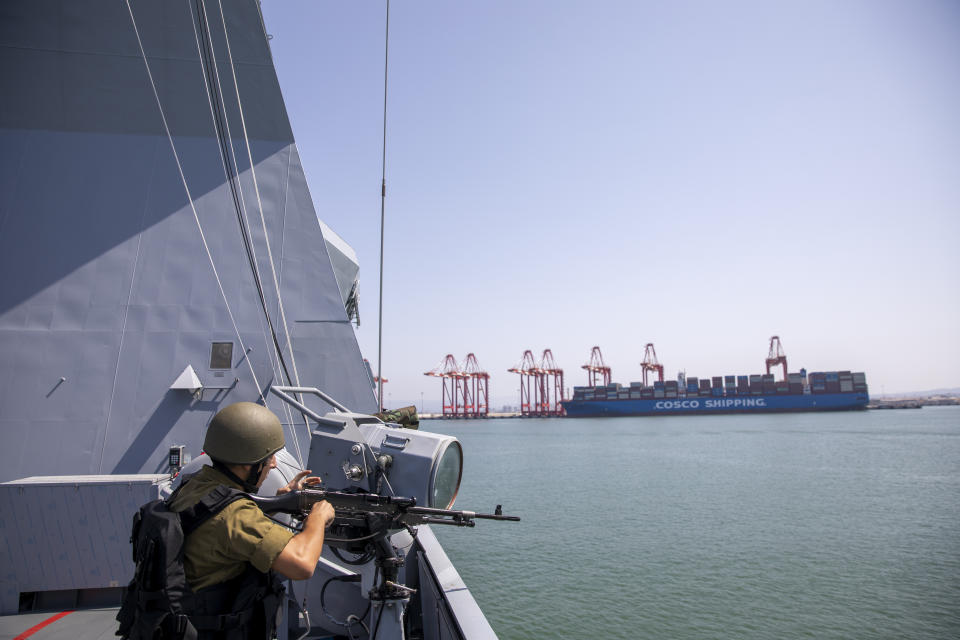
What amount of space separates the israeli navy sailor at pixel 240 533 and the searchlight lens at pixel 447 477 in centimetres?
65

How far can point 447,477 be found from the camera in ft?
8.40

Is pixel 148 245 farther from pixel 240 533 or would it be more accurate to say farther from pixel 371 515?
pixel 240 533

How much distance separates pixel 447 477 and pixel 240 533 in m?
1.04

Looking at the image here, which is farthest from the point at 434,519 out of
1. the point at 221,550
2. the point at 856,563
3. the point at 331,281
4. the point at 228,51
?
the point at 856,563

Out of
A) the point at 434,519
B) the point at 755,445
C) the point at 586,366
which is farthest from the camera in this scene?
the point at 586,366

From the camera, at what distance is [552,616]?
29.8ft

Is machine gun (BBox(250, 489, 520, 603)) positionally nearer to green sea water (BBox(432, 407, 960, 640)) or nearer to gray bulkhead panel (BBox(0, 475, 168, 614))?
gray bulkhead panel (BBox(0, 475, 168, 614))

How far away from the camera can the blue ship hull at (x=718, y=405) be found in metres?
76.8

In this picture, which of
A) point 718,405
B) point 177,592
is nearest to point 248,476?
point 177,592

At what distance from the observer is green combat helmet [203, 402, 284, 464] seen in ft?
6.25

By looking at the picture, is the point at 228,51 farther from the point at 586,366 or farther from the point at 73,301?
the point at 586,366

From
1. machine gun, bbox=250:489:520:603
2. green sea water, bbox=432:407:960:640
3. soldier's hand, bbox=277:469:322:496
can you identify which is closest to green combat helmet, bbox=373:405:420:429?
machine gun, bbox=250:489:520:603

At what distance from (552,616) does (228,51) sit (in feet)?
31.2

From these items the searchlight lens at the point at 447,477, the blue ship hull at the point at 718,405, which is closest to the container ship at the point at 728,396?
the blue ship hull at the point at 718,405
